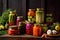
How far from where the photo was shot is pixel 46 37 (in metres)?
1.60

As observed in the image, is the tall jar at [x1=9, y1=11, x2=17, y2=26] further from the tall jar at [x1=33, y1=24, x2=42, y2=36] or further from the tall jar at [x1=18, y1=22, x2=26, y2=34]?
the tall jar at [x1=33, y1=24, x2=42, y2=36]

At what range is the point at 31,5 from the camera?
3418mm

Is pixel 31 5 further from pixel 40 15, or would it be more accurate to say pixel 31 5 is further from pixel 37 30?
pixel 37 30

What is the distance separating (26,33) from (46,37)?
269 millimetres

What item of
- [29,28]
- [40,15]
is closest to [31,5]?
[40,15]

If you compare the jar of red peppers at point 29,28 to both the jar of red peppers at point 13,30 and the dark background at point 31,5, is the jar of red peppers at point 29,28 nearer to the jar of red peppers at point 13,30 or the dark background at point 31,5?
the jar of red peppers at point 13,30

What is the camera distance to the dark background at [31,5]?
11.1 feet

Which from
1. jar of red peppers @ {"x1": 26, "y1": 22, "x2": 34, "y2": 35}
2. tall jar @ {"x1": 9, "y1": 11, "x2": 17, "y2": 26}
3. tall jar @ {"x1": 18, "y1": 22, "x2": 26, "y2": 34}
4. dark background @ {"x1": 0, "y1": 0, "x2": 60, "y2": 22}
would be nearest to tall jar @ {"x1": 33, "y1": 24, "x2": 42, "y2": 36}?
jar of red peppers @ {"x1": 26, "y1": 22, "x2": 34, "y2": 35}

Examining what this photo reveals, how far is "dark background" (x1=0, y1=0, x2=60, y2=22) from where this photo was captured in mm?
3375

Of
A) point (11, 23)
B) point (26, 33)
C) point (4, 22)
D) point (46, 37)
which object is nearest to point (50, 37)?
point (46, 37)

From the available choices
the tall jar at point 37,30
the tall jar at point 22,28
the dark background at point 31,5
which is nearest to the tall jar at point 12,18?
the tall jar at point 22,28

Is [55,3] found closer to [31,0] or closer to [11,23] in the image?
[31,0]

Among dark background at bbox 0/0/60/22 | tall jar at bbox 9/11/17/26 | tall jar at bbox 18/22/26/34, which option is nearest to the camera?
tall jar at bbox 18/22/26/34

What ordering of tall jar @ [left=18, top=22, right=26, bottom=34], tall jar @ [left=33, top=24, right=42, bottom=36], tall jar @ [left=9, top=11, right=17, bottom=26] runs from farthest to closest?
tall jar @ [left=9, top=11, right=17, bottom=26] < tall jar @ [left=18, top=22, right=26, bottom=34] < tall jar @ [left=33, top=24, right=42, bottom=36]
